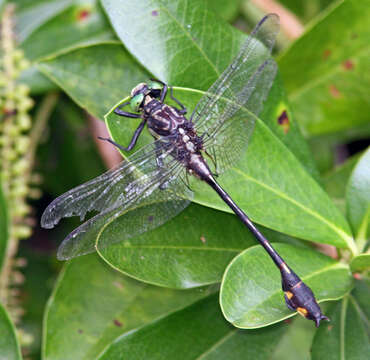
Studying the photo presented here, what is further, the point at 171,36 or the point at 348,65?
the point at 348,65

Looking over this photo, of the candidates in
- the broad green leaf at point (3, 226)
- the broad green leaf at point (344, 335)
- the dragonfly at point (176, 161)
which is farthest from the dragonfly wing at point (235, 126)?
the broad green leaf at point (3, 226)

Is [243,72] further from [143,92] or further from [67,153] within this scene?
[67,153]

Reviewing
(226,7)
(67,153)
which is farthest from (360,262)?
(67,153)

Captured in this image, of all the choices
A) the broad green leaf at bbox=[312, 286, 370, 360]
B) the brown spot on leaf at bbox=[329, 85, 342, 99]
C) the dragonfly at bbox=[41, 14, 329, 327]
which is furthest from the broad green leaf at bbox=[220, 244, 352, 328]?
the brown spot on leaf at bbox=[329, 85, 342, 99]

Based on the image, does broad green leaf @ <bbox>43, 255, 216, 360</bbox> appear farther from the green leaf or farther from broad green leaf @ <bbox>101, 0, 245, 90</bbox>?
broad green leaf @ <bbox>101, 0, 245, 90</bbox>

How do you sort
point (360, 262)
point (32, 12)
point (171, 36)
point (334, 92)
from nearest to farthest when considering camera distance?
point (360, 262) < point (171, 36) < point (334, 92) < point (32, 12)
